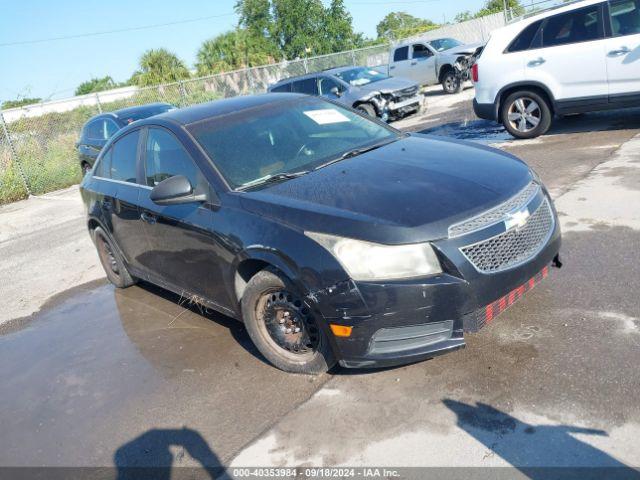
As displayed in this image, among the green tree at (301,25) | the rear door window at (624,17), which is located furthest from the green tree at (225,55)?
the rear door window at (624,17)

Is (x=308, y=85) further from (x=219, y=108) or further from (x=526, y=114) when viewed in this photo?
(x=219, y=108)

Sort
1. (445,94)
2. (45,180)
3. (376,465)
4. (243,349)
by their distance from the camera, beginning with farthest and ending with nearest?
(445,94) < (45,180) < (243,349) < (376,465)

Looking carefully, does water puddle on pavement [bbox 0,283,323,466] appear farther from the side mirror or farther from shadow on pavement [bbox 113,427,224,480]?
the side mirror

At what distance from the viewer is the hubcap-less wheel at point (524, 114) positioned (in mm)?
9148

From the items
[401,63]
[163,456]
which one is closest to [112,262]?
[163,456]

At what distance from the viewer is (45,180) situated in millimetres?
15602

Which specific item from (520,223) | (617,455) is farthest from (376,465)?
(520,223)

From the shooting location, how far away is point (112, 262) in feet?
20.2

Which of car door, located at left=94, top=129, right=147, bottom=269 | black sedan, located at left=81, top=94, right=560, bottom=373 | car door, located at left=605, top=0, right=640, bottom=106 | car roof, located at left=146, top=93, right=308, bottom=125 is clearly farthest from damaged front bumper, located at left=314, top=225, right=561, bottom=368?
car door, located at left=605, top=0, right=640, bottom=106

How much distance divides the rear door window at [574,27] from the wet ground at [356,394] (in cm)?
426

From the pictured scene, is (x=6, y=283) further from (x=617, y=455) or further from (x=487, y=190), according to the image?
(x=617, y=455)

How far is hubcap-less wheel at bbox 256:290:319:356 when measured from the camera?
3.58m

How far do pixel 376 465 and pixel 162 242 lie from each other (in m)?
2.57

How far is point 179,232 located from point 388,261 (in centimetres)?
184
